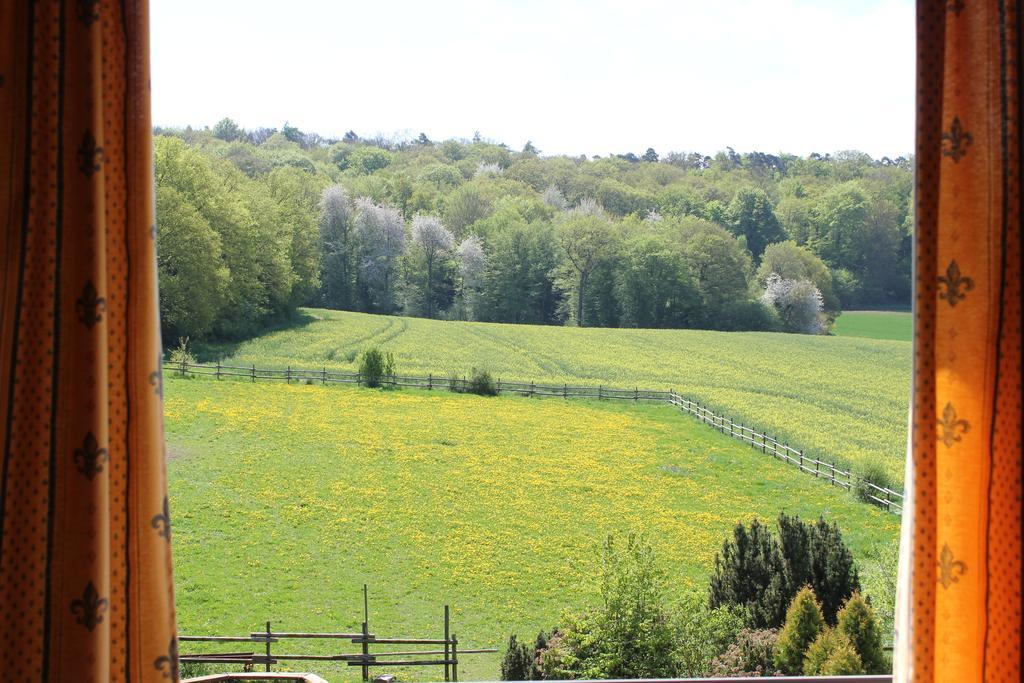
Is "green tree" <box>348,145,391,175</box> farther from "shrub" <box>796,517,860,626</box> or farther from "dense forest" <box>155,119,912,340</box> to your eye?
"shrub" <box>796,517,860,626</box>

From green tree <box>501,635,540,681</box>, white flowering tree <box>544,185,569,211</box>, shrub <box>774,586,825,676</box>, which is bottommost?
green tree <box>501,635,540,681</box>

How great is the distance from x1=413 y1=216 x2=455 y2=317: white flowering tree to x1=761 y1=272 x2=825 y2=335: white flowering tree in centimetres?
124

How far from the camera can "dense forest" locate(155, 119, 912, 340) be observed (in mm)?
3361

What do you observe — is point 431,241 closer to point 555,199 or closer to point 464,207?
point 464,207

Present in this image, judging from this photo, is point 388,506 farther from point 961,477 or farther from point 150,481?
point 961,477

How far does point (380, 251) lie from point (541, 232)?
630 millimetres

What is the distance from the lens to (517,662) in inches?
126

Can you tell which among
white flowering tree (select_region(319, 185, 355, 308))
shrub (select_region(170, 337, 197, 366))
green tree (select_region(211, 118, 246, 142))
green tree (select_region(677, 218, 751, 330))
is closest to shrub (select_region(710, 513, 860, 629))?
green tree (select_region(677, 218, 751, 330))

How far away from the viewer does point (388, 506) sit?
133 inches

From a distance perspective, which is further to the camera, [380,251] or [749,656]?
[380,251]

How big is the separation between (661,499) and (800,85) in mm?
1621

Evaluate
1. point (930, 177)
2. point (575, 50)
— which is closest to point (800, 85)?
point (575, 50)

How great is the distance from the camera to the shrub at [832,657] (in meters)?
3.06

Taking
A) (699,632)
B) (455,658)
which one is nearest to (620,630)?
(699,632)
